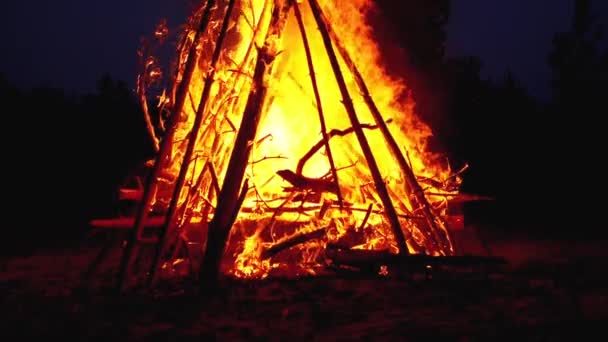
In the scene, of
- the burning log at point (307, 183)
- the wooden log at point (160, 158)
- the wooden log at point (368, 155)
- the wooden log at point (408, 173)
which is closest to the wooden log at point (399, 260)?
the wooden log at point (368, 155)

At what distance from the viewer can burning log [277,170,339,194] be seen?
17.9ft

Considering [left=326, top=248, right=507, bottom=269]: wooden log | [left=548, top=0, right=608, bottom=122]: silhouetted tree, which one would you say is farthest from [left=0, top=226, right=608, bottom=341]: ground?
[left=548, top=0, right=608, bottom=122]: silhouetted tree

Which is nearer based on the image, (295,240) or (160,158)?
(160,158)

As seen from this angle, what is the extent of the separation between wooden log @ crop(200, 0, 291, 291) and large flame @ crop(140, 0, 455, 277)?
0.77 ft

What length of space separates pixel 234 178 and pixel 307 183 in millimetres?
904

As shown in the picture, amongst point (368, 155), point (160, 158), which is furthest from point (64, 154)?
point (368, 155)

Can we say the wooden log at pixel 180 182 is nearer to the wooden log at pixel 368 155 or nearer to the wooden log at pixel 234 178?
the wooden log at pixel 234 178

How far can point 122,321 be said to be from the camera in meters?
3.76

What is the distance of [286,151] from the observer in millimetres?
6391

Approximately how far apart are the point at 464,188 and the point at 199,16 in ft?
27.7

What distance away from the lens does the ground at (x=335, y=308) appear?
11.0 ft

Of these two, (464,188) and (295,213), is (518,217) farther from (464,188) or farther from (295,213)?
(295,213)

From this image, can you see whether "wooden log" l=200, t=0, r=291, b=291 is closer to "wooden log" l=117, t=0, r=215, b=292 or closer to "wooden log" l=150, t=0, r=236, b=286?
"wooden log" l=150, t=0, r=236, b=286

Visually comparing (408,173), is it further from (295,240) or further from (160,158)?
(160,158)
